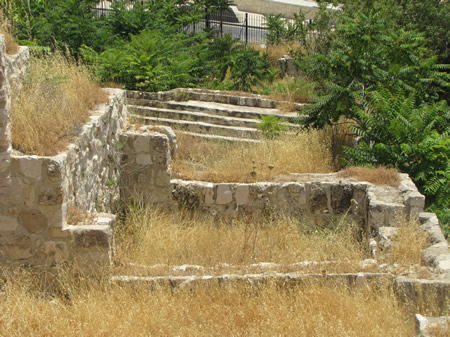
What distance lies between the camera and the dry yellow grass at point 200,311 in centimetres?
550

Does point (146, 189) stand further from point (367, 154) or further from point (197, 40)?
point (197, 40)

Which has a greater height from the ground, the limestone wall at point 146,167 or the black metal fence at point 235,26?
the black metal fence at point 235,26

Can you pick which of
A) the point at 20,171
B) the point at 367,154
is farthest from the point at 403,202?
the point at 20,171

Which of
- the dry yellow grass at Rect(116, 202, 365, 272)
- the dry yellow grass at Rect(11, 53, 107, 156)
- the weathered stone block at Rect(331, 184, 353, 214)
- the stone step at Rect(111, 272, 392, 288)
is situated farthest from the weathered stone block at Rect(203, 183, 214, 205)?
the stone step at Rect(111, 272, 392, 288)

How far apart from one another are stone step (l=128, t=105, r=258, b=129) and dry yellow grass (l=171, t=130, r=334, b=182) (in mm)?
1195

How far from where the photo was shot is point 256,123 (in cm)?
1295

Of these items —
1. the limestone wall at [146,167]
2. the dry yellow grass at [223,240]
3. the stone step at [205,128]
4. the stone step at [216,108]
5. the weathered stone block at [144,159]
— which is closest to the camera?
the dry yellow grass at [223,240]

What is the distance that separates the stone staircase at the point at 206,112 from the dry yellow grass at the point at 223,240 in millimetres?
4234

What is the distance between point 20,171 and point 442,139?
6.11m

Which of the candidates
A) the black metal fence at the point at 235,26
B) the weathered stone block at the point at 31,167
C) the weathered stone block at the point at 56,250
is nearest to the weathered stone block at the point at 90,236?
the weathered stone block at the point at 56,250

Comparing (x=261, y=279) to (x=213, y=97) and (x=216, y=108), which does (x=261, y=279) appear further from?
(x=213, y=97)

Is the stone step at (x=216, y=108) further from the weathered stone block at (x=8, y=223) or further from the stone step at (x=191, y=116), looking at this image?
the weathered stone block at (x=8, y=223)

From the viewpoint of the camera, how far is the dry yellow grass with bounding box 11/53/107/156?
6606mm

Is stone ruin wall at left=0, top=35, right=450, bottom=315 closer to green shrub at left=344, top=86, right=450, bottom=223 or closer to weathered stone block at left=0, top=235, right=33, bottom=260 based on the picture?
weathered stone block at left=0, top=235, right=33, bottom=260
